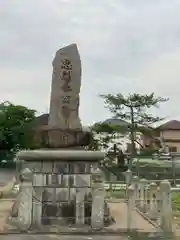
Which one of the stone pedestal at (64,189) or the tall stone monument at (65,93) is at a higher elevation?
the tall stone monument at (65,93)

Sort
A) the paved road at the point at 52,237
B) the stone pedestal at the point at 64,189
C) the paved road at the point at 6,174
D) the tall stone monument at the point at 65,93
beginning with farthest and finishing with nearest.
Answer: the paved road at the point at 6,174 < the tall stone monument at the point at 65,93 < the stone pedestal at the point at 64,189 < the paved road at the point at 52,237

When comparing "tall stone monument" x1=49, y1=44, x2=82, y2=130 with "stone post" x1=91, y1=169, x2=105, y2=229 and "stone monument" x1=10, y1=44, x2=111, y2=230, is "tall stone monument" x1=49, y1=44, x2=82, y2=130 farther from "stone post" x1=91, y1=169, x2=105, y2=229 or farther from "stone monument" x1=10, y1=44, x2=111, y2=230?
"stone post" x1=91, y1=169, x2=105, y2=229

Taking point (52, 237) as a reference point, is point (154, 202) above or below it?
above

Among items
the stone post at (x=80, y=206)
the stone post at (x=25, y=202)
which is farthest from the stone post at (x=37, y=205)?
the stone post at (x=80, y=206)

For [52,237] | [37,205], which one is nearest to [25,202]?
[37,205]

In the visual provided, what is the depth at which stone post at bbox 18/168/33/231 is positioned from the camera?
399 inches

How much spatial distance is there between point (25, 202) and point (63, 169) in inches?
56.4

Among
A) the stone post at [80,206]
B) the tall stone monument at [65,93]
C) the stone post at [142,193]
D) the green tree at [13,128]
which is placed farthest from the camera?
the green tree at [13,128]

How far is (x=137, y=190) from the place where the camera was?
623 inches

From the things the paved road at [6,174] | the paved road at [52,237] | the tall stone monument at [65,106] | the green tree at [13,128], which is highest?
the green tree at [13,128]

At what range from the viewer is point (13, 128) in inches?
1869

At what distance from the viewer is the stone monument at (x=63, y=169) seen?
1042cm

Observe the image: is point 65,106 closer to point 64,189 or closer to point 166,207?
point 64,189

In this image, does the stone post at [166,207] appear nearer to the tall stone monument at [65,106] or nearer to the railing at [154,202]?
the railing at [154,202]
